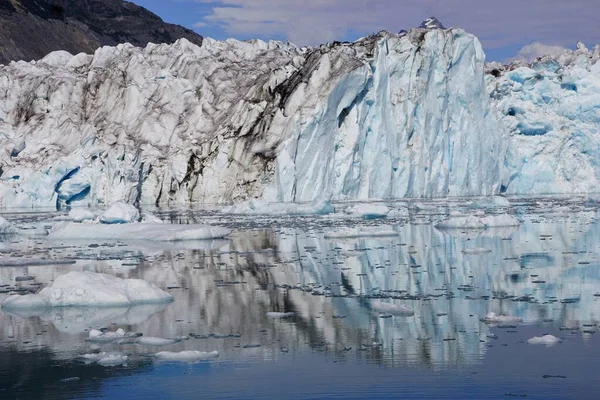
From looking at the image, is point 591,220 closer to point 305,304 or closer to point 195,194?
point 305,304

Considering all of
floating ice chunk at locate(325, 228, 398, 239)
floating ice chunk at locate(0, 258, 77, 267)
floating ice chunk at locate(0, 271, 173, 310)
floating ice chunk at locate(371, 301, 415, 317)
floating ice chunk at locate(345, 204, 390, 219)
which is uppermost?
floating ice chunk at locate(345, 204, 390, 219)

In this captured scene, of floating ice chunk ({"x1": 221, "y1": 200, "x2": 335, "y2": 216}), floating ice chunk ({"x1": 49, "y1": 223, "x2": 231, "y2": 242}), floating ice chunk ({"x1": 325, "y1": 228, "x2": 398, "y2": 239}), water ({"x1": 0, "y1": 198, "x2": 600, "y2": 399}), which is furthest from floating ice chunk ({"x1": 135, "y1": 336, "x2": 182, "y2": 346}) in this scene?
floating ice chunk ({"x1": 221, "y1": 200, "x2": 335, "y2": 216})

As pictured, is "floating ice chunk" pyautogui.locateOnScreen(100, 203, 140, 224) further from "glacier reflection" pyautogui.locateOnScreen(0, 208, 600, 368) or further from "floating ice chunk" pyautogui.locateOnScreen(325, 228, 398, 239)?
"floating ice chunk" pyautogui.locateOnScreen(325, 228, 398, 239)

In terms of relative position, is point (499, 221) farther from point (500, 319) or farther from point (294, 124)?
point (294, 124)

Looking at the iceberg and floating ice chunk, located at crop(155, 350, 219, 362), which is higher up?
the iceberg

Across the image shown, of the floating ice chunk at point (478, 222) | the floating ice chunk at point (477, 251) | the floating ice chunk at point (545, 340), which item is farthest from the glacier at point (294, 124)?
the floating ice chunk at point (545, 340)

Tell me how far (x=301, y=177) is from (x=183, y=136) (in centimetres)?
903

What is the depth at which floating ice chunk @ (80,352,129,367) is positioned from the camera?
670 centimetres

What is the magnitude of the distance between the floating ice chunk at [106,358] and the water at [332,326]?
0.41ft

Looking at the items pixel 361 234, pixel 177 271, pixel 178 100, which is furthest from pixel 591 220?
pixel 178 100

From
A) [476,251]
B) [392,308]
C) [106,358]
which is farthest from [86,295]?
[476,251]

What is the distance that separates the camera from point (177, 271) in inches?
490

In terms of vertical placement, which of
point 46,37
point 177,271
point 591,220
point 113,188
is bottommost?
point 177,271

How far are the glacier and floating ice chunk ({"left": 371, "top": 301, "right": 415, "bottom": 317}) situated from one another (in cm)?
2537
